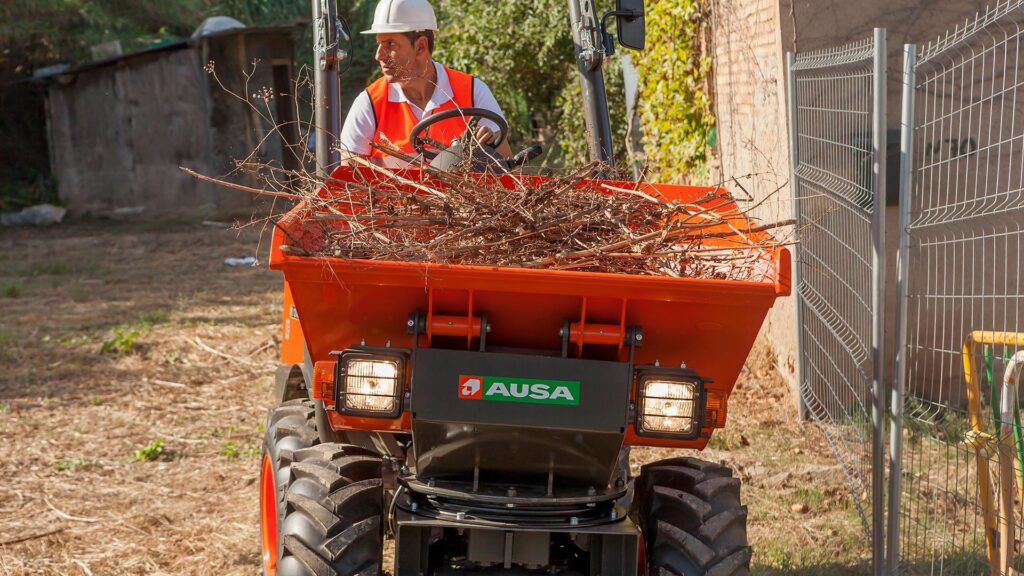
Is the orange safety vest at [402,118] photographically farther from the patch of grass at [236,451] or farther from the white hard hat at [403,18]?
the patch of grass at [236,451]

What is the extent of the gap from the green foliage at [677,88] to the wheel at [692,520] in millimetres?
5213

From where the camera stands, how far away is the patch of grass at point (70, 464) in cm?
633

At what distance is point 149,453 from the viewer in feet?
21.5

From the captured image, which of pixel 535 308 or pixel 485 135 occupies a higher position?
pixel 485 135

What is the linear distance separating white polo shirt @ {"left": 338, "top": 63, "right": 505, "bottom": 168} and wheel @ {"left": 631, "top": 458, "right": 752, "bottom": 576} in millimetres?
1789

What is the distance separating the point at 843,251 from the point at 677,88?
375 cm

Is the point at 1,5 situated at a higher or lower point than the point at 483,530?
higher

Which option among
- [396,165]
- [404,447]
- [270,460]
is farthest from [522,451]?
[396,165]

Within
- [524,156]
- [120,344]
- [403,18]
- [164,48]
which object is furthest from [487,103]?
[164,48]

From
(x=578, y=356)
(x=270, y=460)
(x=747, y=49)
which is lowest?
(x=270, y=460)

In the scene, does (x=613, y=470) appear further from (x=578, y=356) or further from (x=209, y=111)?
(x=209, y=111)

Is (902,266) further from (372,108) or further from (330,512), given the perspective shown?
(372,108)

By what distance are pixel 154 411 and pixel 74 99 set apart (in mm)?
13232

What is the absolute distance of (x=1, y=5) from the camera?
1862 cm
